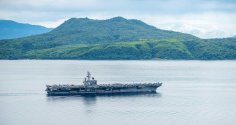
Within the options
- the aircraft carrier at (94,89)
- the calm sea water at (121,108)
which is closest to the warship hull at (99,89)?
the aircraft carrier at (94,89)

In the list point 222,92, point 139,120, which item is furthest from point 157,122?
point 222,92

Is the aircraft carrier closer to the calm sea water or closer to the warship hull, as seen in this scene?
the warship hull

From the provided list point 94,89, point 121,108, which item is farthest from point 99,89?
point 121,108

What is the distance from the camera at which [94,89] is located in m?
149

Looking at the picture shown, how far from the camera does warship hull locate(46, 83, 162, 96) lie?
14425 cm

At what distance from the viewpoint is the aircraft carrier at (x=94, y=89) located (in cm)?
14438

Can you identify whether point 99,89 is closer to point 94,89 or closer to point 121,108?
point 94,89

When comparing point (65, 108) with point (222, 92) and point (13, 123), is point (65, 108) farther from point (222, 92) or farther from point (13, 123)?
point (222, 92)

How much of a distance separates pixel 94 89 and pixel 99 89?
1680 mm

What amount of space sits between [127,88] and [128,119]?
49.5 m

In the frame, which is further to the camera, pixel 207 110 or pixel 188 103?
pixel 188 103

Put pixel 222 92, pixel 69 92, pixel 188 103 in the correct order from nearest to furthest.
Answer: pixel 188 103 → pixel 69 92 → pixel 222 92

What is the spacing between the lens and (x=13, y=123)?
97.2m

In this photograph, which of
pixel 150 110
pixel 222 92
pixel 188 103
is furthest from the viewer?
pixel 222 92
